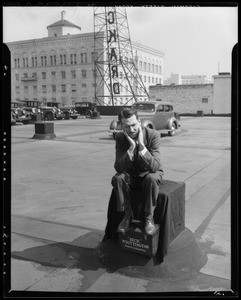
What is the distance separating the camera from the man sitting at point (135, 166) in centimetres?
316

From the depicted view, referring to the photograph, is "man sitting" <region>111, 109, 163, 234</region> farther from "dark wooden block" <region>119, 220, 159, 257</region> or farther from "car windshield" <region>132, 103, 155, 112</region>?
"car windshield" <region>132, 103, 155, 112</region>

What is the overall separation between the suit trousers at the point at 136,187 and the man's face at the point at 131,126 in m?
0.42

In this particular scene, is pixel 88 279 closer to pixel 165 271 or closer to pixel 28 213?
pixel 165 271

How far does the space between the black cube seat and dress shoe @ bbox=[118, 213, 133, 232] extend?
0.25ft

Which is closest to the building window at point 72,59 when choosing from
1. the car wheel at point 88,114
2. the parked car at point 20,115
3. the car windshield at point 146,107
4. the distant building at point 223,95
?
the car wheel at point 88,114

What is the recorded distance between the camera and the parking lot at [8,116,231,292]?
3.09 meters

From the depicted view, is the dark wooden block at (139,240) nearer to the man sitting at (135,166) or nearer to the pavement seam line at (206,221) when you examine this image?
the man sitting at (135,166)

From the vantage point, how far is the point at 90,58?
48.0 metres

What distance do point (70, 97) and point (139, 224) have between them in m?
50.6

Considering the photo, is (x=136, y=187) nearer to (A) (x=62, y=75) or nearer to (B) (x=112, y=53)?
(B) (x=112, y=53)

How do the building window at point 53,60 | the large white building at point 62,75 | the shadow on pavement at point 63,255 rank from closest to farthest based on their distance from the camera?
the shadow on pavement at point 63,255
the large white building at point 62,75
the building window at point 53,60

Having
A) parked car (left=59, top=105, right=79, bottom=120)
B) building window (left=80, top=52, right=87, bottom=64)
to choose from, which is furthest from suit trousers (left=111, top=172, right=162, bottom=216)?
building window (left=80, top=52, right=87, bottom=64)
